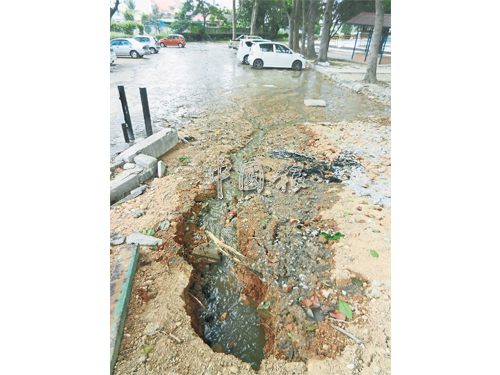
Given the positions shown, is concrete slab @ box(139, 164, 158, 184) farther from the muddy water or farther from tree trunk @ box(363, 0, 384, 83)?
tree trunk @ box(363, 0, 384, 83)

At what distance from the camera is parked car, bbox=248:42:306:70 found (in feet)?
28.4

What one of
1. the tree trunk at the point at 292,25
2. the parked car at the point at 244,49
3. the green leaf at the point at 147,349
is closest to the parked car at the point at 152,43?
the parked car at the point at 244,49

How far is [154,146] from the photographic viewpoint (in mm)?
3121

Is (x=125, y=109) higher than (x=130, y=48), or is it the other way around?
(x=130, y=48)

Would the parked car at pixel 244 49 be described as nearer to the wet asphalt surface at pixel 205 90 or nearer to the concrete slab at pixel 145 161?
the wet asphalt surface at pixel 205 90

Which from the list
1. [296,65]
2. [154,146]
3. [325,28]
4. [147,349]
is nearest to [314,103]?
[154,146]

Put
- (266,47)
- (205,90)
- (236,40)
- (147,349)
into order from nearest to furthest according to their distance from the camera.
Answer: (147,349) → (205,90) → (266,47) → (236,40)

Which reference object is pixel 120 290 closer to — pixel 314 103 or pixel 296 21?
pixel 314 103

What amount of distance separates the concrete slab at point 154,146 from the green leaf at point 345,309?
2.55 metres

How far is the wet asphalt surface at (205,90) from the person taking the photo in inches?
180

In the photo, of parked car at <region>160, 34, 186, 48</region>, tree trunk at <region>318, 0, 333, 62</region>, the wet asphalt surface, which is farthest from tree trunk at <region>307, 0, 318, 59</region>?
parked car at <region>160, 34, 186, 48</region>

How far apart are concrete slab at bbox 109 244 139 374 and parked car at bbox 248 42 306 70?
8616 millimetres

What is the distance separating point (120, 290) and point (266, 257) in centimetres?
102

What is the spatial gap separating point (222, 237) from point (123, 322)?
1.01 m
